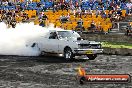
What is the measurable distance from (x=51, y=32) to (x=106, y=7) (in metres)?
13.3

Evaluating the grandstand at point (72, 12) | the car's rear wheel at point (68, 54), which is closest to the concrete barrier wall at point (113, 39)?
the grandstand at point (72, 12)

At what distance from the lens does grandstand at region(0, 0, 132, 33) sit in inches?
1287

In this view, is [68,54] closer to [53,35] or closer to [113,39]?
[53,35]

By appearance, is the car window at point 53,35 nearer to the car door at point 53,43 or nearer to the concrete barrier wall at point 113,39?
the car door at point 53,43

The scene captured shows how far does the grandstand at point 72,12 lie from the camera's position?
32.7 m

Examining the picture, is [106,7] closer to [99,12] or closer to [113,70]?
[99,12]

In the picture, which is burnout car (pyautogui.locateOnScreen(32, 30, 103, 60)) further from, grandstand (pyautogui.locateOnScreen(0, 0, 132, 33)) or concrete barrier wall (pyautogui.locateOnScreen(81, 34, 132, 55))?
grandstand (pyautogui.locateOnScreen(0, 0, 132, 33))

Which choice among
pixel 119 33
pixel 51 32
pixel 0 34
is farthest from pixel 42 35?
pixel 119 33

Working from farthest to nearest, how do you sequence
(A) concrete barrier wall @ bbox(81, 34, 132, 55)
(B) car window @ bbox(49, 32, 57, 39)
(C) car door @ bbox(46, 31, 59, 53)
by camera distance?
(A) concrete barrier wall @ bbox(81, 34, 132, 55), (B) car window @ bbox(49, 32, 57, 39), (C) car door @ bbox(46, 31, 59, 53)

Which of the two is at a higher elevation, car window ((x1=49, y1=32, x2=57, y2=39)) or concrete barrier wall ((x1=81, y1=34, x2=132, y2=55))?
car window ((x1=49, y1=32, x2=57, y2=39))

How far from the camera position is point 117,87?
12.8 m

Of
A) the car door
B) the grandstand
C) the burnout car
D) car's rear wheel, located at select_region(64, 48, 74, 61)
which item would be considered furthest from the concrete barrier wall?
the car door

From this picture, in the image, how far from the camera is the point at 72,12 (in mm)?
35844

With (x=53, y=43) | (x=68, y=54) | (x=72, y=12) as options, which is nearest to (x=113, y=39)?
(x=72, y=12)
